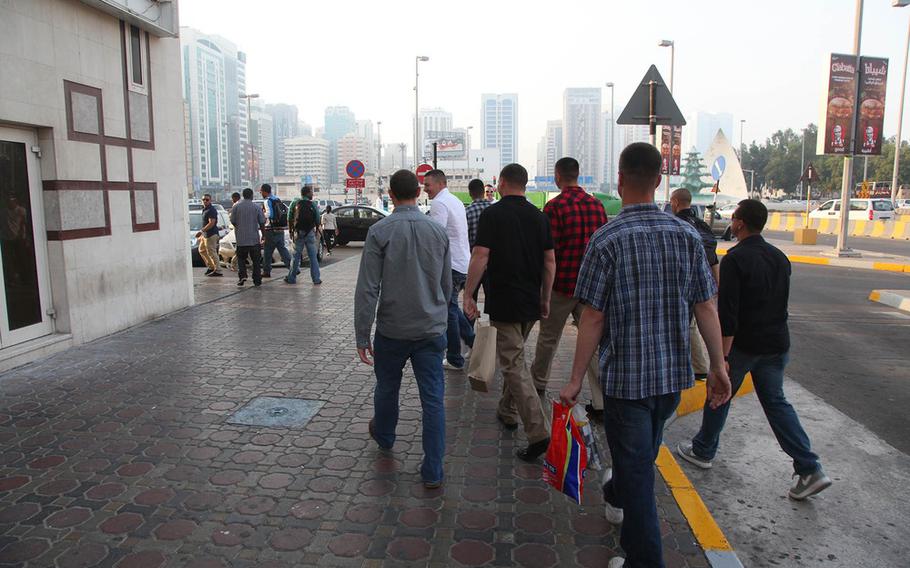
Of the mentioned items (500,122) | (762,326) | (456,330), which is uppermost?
(500,122)

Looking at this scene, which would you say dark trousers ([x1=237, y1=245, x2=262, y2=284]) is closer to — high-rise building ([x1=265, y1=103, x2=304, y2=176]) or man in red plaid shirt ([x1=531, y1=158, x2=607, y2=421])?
man in red plaid shirt ([x1=531, y1=158, x2=607, y2=421])

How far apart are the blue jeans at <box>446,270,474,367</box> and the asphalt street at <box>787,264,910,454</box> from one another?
342 cm

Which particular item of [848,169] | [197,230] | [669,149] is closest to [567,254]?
[197,230]

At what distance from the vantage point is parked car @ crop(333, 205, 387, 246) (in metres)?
23.2

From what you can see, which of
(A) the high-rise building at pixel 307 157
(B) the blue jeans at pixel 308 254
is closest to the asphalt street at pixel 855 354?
(B) the blue jeans at pixel 308 254

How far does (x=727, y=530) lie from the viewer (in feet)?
12.0

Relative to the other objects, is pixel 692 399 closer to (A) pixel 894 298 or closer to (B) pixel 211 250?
(A) pixel 894 298

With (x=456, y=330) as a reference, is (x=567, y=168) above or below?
above

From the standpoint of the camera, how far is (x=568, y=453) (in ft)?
10.5

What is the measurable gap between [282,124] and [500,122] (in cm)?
5560

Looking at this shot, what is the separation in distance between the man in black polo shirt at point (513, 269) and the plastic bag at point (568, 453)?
1225 millimetres

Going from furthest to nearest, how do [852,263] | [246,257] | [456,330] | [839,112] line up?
[839,112] → [852,263] → [246,257] → [456,330]

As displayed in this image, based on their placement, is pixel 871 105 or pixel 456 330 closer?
pixel 456 330

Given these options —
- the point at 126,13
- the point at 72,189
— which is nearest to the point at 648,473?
the point at 72,189
